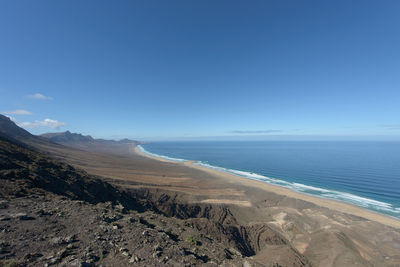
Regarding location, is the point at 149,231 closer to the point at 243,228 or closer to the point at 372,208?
the point at 243,228

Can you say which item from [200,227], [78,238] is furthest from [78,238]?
[200,227]

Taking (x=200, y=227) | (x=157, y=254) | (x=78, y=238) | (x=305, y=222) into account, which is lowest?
(x=305, y=222)

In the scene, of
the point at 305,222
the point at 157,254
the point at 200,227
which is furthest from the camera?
the point at 305,222

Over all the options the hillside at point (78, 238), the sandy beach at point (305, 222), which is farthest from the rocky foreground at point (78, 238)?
the sandy beach at point (305, 222)

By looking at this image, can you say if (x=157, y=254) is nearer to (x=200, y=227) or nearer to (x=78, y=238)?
(x=78, y=238)

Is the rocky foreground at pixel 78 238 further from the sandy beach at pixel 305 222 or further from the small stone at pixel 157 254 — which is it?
the sandy beach at pixel 305 222

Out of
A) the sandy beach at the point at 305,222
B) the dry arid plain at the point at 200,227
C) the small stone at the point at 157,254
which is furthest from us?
the sandy beach at the point at 305,222

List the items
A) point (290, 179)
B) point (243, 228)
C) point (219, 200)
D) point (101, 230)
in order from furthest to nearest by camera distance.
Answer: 1. point (290, 179)
2. point (219, 200)
3. point (243, 228)
4. point (101, 230)

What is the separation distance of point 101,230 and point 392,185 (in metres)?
81.8

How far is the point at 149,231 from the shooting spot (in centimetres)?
986

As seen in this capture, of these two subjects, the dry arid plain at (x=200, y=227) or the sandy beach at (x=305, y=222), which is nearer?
the dry arid plain at (x=200, y=227)

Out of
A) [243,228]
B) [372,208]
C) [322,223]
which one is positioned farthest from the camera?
[372,208]

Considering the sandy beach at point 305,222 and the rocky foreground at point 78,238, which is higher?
the rocky foreground at point 78,238

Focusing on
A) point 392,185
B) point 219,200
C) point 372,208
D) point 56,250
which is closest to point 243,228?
point 219,200
